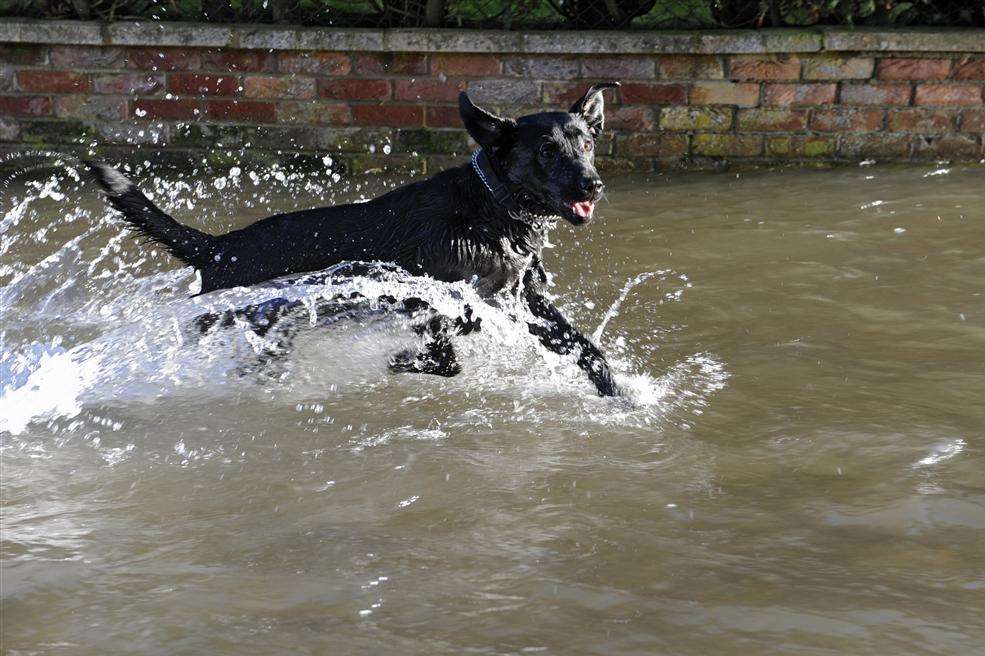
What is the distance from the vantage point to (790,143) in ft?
24.7

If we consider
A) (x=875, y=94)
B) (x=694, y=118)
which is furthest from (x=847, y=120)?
(x=694, y=118)

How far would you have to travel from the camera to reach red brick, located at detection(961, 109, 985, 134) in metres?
7.45

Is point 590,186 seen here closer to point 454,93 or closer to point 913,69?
point 454,93

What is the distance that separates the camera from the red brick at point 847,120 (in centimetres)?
748

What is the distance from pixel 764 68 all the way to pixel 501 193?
3929 millimetres

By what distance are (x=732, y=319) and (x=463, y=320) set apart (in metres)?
1.22

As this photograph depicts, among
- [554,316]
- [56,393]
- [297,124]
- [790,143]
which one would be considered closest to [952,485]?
[554,316]

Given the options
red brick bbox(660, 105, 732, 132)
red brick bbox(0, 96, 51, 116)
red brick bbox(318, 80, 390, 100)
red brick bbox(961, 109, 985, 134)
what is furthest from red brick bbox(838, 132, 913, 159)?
red brick bbox(0, 96, 51, 116)

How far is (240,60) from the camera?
752 centimetres

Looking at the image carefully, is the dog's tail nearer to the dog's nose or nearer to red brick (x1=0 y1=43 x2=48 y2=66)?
the dog's nose

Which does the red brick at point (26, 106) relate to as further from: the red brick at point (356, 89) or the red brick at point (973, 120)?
the red brick at point (973, 120)

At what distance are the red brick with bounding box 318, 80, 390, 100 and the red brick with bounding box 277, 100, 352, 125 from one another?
0.21 ft

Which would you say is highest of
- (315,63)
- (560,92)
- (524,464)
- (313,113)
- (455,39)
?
(455,39)

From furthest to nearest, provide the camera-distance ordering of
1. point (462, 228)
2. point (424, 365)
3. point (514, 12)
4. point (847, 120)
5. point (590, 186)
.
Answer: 1. point (514, 12)
2. point (847, 120)
3. point (424, 365)
4. point (462, 228)
5. point (590, 186)
